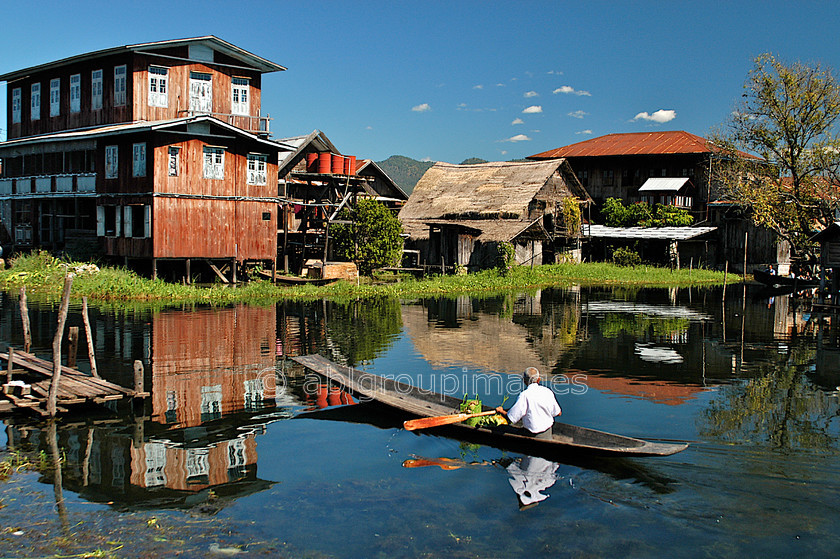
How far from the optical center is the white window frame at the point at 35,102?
36.2m

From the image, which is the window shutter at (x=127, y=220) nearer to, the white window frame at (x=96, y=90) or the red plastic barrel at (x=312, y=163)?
the white window frame at (x=96, y=90)

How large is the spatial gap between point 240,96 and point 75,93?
775cm

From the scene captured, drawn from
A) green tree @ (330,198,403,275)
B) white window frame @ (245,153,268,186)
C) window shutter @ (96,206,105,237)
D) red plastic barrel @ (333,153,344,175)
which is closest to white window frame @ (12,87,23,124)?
window shutter @ (96,206,105,237)

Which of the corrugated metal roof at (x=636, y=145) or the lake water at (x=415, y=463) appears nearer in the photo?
the lake water at (x=415, y=463)

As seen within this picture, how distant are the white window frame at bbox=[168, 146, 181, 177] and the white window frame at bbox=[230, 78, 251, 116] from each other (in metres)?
5.27

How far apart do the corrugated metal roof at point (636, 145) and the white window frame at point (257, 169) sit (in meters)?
34.9

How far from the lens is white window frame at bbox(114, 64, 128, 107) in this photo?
3200 cm

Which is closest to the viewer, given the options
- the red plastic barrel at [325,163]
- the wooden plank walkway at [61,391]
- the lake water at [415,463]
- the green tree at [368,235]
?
the lake water at [415,463]

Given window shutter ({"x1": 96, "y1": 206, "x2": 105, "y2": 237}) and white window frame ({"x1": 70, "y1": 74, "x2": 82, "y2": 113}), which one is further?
white window frame ({"x1": 70, "y1": 74, "x2": 82, "y2": 113})

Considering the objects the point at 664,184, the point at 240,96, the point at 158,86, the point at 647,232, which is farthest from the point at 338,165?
the point at 664,184

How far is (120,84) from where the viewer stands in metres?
32.2

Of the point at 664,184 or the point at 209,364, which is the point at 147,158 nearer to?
the point at 209,364

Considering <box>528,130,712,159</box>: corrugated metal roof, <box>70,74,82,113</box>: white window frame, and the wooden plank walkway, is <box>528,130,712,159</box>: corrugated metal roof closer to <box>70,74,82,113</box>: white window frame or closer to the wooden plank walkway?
<box>70,74,82,113</box>: white window frame

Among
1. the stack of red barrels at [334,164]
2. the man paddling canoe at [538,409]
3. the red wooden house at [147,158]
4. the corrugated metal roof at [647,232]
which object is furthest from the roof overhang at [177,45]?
the man paddling canoe at [538,409]
